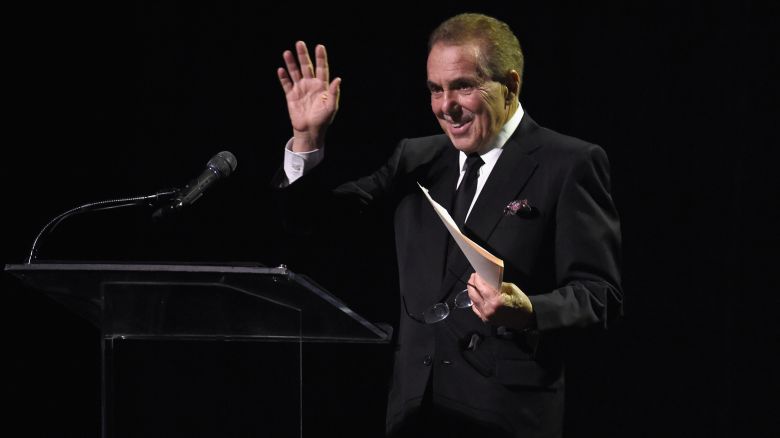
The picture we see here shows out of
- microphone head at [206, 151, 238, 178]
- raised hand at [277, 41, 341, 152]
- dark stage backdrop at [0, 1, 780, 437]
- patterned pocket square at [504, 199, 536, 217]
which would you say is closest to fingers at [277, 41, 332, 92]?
raised hand at [277, 41, 341, 152]

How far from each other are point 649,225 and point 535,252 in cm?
125

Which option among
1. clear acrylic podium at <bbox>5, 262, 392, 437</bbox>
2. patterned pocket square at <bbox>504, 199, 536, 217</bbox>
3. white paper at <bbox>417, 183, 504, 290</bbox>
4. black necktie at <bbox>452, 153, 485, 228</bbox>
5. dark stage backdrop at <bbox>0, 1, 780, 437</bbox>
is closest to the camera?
white paper at <bbox>417, 183, 504, 290</bbox>

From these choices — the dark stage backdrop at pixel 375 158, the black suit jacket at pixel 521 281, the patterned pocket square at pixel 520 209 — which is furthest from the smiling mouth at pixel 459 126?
the dark stage backdrop at pixel 375 158

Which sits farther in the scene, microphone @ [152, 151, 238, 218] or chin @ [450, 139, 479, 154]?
chin @ [450, 139, 479, 154]

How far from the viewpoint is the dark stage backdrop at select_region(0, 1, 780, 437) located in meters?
3.14

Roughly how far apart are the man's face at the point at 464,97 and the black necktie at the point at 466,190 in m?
0.03

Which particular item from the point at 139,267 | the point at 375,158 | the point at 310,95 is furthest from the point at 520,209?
the point at 375,158

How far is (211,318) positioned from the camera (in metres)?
1.91

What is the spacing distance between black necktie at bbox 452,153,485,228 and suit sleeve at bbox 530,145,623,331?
0.22 meters

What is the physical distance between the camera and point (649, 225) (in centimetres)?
323

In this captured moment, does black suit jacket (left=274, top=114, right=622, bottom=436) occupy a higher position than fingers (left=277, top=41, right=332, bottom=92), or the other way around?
fingers (left=277, top=41, right=332, bottom=92)

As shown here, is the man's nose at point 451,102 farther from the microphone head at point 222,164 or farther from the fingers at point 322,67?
the microphone head at point 222,164

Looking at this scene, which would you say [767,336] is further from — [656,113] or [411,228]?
[411,228]

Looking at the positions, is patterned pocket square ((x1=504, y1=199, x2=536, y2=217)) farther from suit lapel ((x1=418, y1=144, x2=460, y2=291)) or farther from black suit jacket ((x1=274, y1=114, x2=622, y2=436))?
suit lapel ((x1=418, y1=144, x2=460, y2=291))
